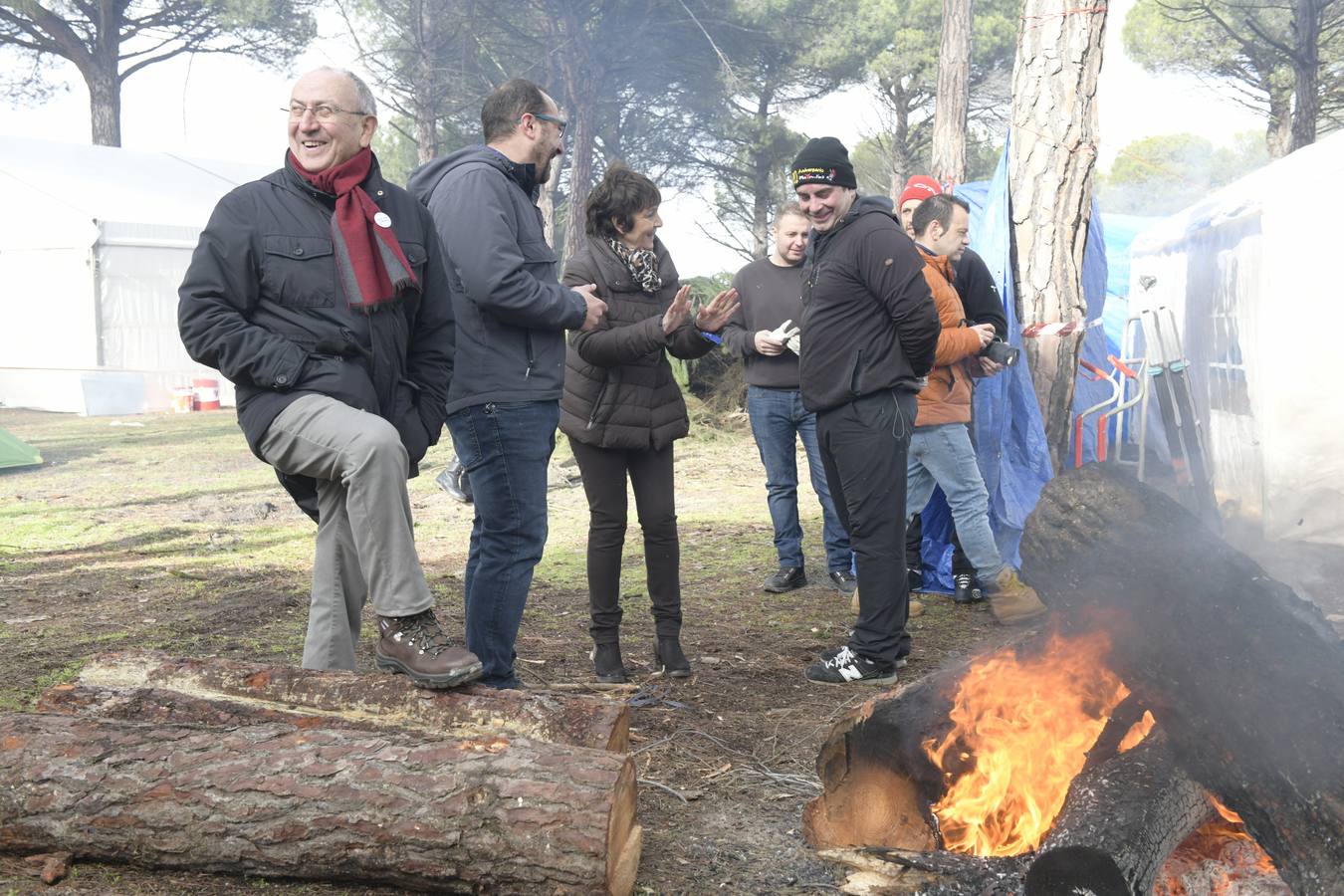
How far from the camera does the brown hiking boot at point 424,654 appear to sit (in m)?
3.18

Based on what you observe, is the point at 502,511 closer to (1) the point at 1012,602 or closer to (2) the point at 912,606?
(2) the point at 912,606

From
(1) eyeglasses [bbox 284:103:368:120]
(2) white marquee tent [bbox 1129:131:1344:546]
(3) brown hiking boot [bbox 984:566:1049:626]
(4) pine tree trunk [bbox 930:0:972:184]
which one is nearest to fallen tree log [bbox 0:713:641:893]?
(1) eyeglasses [bbox 284:103:368:120]

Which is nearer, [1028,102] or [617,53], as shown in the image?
[1028,102]

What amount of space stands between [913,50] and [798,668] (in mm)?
23335

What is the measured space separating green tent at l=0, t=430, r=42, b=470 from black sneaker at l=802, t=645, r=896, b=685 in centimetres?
953

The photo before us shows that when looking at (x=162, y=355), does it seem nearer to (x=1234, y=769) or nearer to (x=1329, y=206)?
(x=1329, y=206)

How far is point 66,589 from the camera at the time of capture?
20.4ft

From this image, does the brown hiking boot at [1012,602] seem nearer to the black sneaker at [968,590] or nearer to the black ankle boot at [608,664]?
the black sneaker at [968,590]

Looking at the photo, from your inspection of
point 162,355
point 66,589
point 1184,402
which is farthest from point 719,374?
point 162,355

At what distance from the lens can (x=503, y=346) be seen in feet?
12.8

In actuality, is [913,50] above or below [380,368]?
above

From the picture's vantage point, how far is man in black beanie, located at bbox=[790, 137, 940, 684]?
14.6ft

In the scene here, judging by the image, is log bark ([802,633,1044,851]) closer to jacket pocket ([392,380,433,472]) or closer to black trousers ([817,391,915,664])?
black trousers ([817,391,915,664])

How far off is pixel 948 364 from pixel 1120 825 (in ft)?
10.5
